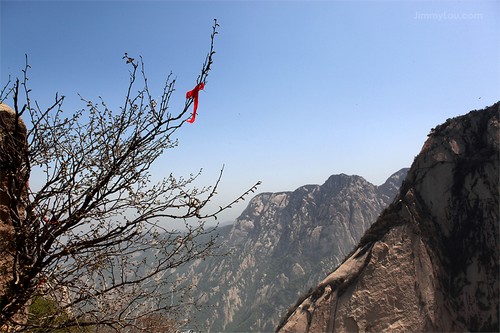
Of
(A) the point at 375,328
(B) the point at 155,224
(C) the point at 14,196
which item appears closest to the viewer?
(C) the point at 14,196

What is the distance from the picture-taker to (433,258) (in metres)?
34.3

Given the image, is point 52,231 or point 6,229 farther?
point 6,229

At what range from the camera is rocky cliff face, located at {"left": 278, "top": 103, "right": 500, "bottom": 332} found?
30.6m

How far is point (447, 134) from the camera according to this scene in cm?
4184

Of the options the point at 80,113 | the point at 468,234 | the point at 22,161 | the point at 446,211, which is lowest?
the point at 468,234

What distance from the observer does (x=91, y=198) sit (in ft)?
A: 17.1

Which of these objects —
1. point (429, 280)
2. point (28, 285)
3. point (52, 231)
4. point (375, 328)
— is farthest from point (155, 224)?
point (429, 280)

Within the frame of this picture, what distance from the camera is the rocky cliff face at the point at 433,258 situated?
3061cm

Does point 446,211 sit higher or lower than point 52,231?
lower

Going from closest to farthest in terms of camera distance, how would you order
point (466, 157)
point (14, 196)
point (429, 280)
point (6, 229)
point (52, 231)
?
point (52, 231)
point (14, 196)
point (6, 229)
point (429, 280)
point (466, 157)

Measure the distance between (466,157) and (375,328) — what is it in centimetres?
2512

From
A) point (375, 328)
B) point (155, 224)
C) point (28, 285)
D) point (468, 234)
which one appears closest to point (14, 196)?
point (28, 285)

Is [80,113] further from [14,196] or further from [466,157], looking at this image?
[466,157]

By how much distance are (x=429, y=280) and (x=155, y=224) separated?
35.6 meters
